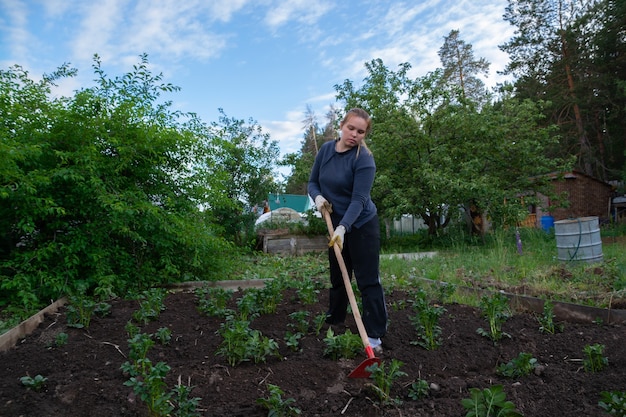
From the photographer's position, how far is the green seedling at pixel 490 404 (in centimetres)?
181

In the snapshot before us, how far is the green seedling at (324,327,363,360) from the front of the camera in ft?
9.03

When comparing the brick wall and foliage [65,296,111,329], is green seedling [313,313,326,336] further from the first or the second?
the brick wall

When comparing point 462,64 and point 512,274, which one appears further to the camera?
point 462,64

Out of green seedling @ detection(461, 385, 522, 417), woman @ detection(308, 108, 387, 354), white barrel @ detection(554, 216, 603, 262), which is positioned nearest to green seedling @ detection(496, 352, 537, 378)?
green seedling @ detection(461, 385, 522, 417)

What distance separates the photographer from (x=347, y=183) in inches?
127

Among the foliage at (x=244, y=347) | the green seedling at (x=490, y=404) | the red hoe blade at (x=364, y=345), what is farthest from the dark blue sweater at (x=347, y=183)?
the green seedling at (x=490, y=404)

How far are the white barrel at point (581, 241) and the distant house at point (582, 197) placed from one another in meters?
15.4

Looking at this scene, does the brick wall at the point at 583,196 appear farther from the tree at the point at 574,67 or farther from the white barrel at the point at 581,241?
the white barrel at the point at 581,241

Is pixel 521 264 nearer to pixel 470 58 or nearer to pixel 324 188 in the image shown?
pixel 324 188

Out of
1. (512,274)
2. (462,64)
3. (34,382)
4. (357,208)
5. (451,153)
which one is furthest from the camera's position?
(462,64)

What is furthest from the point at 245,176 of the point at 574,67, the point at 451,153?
the point at 574,67

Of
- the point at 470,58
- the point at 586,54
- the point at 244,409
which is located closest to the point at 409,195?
the point at 244,409

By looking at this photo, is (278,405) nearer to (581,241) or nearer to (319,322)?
(319,322)

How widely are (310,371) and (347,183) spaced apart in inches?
49.9
